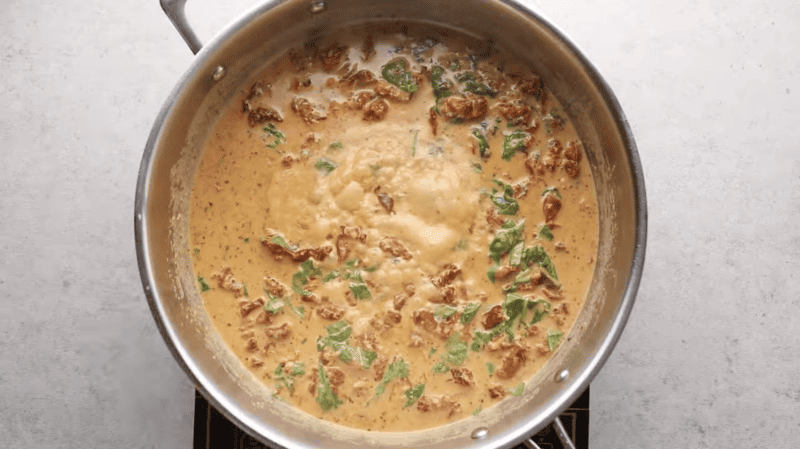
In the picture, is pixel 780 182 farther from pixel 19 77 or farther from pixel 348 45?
pixel 19 77

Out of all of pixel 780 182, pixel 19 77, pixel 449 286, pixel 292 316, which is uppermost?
pixel 19 77

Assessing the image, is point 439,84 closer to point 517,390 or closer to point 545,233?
point 545,233

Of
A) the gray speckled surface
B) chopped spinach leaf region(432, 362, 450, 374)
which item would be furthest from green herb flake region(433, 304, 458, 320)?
the gray speckled surface

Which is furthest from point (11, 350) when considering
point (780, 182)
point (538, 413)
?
point (780, 182)

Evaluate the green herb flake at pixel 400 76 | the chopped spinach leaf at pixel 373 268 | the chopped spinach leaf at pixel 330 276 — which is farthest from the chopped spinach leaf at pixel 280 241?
the green herb flake at pixel 400 76

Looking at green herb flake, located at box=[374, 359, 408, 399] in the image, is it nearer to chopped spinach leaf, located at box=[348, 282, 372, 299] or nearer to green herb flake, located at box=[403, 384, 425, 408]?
green herb flake, located at box=[403, 384, 425, 408]

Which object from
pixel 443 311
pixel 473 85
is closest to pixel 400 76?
pixel 473 85

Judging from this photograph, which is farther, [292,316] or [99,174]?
[99,174]
